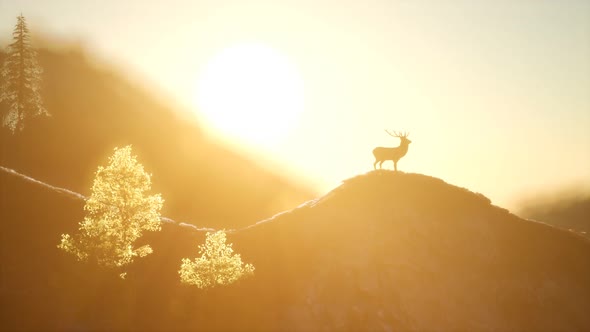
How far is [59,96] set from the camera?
119 meters

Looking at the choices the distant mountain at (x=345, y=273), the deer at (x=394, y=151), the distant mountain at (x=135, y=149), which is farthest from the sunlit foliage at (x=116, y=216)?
the distant mountain at (x=135, y=149)

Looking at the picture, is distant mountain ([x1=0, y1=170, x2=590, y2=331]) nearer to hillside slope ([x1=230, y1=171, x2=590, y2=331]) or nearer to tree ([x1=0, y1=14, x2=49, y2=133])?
hillside slope ([x1=230, y1=171, x2=590, y2=331])

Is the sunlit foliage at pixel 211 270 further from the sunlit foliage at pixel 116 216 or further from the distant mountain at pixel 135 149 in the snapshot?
the distant mountain at pixel 135 149

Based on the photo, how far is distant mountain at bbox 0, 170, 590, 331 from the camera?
3662cm

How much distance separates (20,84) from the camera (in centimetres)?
5600

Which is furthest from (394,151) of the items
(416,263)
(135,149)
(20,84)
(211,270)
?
(135,149)

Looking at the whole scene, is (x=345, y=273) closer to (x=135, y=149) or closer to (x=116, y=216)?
(x=116, y=216)

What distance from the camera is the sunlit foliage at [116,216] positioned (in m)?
36.5

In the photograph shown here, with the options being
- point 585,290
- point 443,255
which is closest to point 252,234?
point 443,255

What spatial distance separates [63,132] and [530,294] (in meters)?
96.8

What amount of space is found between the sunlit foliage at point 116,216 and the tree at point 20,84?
2524 cm

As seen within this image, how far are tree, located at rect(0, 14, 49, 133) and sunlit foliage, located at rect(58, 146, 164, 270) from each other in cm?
2524

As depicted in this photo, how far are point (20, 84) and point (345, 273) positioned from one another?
4636 cm

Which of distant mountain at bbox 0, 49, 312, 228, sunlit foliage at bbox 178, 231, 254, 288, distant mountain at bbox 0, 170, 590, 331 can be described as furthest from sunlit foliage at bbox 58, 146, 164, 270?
distant mountain at bbox 0, 49, 312, 228
